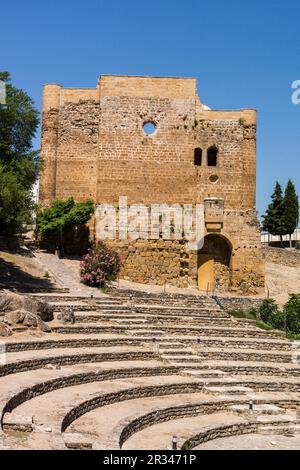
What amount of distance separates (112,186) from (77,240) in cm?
305

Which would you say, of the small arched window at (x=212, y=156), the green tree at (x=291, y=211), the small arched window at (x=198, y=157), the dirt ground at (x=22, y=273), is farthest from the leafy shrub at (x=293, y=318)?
the green tree at (x=291, y=211)

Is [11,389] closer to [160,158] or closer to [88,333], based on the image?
[88,333]

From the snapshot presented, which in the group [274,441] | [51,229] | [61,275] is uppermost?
[51,229]

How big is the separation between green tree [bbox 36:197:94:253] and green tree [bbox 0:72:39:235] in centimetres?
360

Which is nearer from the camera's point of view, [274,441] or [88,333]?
[274,441]

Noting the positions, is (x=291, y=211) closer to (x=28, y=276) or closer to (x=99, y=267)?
(x=99, y=267)

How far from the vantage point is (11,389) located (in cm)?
1215

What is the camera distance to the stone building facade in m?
30.1

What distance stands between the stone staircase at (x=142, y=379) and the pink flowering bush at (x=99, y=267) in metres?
2.08

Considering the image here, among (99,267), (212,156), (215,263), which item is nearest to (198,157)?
(212,156)

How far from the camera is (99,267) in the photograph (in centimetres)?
2592

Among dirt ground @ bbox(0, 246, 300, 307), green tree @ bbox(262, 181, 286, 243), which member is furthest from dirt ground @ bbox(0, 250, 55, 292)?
green tree @ bbox(262, 181, 286, 243)
